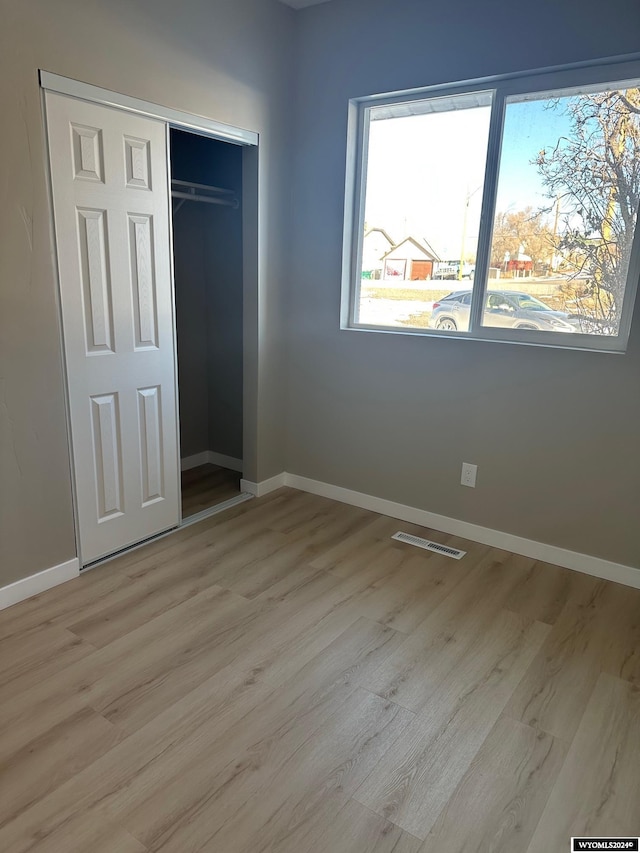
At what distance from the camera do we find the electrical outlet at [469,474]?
319 centimetres

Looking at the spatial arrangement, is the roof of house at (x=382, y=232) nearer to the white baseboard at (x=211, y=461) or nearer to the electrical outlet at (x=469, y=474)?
the electrical outlet at (x=469, y=474)

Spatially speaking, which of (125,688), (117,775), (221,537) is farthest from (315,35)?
(117,775)

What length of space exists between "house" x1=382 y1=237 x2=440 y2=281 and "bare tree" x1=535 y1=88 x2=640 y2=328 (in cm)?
70

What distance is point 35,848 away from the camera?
1468 mm

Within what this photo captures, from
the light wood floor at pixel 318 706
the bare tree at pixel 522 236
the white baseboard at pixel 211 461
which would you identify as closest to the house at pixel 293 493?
the light wood floor at pixel 318 706

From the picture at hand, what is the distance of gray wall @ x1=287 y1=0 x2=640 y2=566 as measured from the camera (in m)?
2.71

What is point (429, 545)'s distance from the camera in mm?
3186

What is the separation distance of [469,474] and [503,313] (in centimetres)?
90

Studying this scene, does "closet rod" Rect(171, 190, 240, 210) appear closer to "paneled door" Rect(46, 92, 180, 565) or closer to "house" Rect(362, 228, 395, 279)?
"paneled door" Rect(46, 92, 180, 565)

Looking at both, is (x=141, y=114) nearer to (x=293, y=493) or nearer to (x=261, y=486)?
(x=261, y=486)

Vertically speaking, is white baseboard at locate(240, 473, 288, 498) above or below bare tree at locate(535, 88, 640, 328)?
below

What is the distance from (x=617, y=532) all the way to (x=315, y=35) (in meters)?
3.18

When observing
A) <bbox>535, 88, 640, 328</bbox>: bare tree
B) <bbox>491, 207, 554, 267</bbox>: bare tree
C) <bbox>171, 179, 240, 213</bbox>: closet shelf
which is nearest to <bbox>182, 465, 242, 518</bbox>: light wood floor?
<bbox>171, 179, 240, 213</bbox>: closet shelf

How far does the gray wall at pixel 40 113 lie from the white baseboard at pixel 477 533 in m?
1.57
